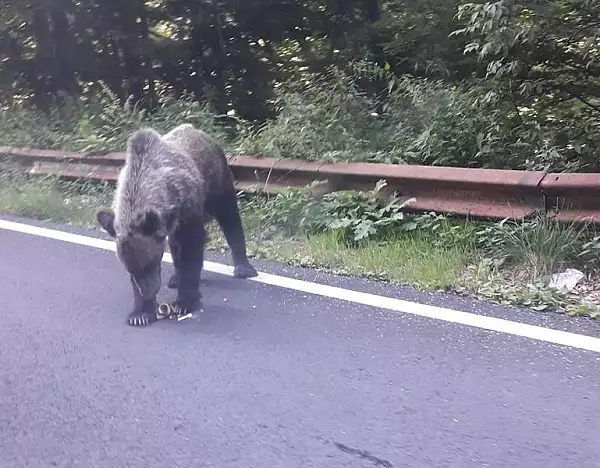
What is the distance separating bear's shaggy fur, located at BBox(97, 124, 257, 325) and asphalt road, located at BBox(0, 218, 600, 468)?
0.23 metres

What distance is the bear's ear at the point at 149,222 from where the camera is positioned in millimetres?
4504

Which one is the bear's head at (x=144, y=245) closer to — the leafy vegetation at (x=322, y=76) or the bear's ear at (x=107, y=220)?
the bear's ear at (x=107, y=220)

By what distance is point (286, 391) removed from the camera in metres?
3.68

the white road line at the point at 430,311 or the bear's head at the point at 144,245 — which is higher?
the bear's head at the point at 144,245

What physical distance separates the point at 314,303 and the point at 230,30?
768cm

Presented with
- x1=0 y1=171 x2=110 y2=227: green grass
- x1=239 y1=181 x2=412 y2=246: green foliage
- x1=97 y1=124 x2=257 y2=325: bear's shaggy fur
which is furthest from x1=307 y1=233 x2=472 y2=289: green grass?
x1=0 y1=171 x2=110 y2=227: green grass

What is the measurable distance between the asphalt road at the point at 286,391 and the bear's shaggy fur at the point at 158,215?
9.1 inches

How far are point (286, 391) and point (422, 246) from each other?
2.38 meters

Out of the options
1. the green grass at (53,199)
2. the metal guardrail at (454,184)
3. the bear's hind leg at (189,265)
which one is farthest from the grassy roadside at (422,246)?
the bear's hind leg at (189,265)

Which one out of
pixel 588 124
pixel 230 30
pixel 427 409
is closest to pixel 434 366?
pixel 427 409

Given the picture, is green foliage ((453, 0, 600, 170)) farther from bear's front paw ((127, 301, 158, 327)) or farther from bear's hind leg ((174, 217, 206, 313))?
bear's front paw ((127, 301, 158, 327))

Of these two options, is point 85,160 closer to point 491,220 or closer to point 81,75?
point 81,75

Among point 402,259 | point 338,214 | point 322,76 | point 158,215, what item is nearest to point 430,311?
point 402,259

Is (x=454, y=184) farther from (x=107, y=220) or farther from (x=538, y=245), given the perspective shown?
(x=107, y=220)
